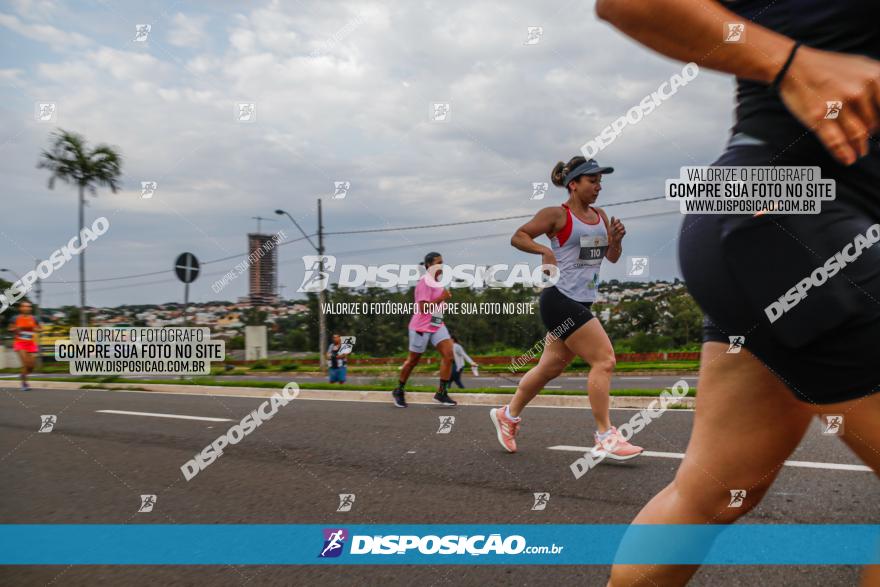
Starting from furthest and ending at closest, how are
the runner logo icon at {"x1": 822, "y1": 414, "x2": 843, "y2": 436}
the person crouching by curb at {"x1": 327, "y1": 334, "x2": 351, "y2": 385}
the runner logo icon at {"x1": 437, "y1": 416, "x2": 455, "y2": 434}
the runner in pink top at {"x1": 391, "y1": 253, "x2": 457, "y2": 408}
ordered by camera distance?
the person crouching by curb at {"x1": 327, "y1": 334, "x2": 351, "y2": 385}, the runner in pink top at {"x1": 391, "y1": 253, "x2": 457, "y2": 408}, the runner logo icon at {"x1": 437, "y1": 416, "x2": 455, "y2": 434}, the runner logo icon at {"x1": 822, "y1": 414, "x2": 843, "y2": 436}

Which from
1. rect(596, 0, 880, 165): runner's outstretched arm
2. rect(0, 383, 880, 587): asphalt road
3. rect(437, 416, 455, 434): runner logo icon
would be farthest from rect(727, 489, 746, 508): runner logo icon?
rect(437, 416, 455, 434): runner logo icon

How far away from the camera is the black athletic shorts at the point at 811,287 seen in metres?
1.05

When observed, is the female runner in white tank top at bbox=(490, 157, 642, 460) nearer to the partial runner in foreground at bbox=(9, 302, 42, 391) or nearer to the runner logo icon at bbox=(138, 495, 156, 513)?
the runner logo icon at bbox=(138, 495, 156, 513)

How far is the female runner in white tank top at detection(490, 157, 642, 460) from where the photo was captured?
4.25 m

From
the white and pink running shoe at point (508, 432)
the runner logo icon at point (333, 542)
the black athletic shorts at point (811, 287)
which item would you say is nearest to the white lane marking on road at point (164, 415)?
the white and pink running shoe at point (508, 432)

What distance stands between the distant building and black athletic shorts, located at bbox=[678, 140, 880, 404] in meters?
9.40

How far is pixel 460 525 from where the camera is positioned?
Result: 10.1 ft

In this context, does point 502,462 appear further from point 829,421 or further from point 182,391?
point 182,391

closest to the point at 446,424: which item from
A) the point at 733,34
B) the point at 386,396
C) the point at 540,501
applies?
the point at 540,501

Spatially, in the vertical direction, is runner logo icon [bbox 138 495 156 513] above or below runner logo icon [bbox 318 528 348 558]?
below

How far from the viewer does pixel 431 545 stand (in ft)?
9.32

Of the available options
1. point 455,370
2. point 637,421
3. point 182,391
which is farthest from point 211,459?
point 182,391

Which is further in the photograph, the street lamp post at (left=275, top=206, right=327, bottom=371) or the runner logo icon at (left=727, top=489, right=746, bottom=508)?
the street lamp post at (left=275, top=206, right=327, bottom=371)

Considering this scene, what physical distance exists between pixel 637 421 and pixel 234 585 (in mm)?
4501
